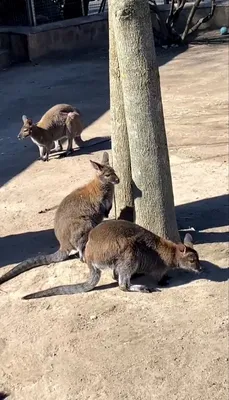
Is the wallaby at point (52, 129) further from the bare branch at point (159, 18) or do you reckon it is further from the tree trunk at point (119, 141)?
the bare branch at point (159, 18)

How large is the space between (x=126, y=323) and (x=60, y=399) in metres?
1.00

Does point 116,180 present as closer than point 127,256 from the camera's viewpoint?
No

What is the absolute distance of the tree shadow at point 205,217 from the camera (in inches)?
282

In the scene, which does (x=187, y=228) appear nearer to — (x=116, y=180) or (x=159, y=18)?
(x=116, y=180)

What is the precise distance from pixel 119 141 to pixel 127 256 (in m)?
1.34

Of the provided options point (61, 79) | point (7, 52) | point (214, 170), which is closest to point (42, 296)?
point (214, 170)

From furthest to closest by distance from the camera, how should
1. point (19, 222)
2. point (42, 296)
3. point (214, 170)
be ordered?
1. point (214, 170)
2. point (19, 222)
3. point (42, 296)

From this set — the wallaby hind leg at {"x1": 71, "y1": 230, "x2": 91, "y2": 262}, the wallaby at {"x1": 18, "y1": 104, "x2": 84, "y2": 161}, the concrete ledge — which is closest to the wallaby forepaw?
the wallaby hind leg at {"x1": 71, "y1": 230, "x2": 91, "y2": 262}

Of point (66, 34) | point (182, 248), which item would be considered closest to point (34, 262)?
point (182, 248)

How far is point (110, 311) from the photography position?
5.93 meters

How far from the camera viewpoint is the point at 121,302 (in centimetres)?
606

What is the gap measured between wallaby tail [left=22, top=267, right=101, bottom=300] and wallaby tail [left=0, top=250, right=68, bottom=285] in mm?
420

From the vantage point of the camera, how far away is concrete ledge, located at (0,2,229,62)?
17016 mm

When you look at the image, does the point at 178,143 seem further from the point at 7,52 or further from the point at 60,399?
the point at 7,52
